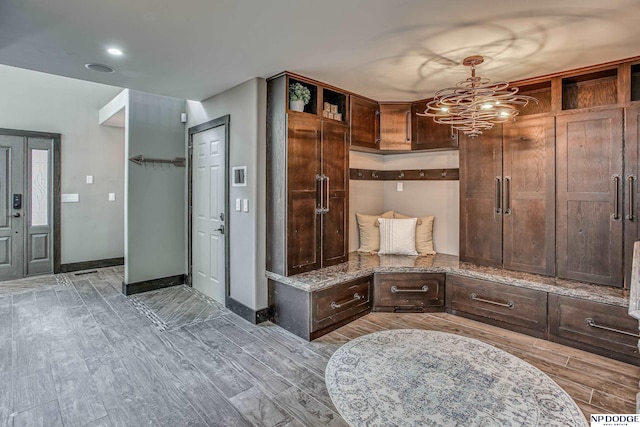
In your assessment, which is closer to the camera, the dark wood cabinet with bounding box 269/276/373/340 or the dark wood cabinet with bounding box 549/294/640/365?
the dark wood cabinet with bounding box 549/294/640/365

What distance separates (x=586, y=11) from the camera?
2.00 meters

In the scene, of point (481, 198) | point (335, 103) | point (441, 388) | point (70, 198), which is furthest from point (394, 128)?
Answer: point (70, 198)

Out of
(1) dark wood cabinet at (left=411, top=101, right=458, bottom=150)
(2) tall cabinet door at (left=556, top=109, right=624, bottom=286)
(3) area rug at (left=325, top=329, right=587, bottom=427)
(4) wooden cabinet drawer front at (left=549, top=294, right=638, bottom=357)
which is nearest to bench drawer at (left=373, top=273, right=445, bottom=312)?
(3) area rug at (left=325, top=329, right=587, bottom=427)

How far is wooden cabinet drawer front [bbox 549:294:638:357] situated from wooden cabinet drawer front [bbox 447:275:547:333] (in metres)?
0.10

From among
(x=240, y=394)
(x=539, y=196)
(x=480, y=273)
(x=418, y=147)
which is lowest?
(x=240, y=394)

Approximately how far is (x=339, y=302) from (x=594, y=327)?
2.08 m

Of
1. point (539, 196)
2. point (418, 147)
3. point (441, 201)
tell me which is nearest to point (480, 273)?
point (539, 196)

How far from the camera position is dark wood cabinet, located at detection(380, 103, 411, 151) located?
409 centimetres

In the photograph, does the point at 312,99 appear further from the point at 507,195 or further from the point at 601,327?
the point at 601,327

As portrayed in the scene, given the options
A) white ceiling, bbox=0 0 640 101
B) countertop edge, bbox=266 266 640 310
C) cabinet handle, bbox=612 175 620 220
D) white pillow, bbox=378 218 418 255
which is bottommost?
countertop edge, bbox=266 266 640 310

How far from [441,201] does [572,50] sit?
6.74 ft

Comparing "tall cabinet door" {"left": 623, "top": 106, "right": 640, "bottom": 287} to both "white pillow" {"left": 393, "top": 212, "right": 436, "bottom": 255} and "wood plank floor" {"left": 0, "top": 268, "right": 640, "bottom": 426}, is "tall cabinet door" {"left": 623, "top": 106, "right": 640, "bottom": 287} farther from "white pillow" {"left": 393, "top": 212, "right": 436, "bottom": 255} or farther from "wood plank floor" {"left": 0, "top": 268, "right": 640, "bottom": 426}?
"white pillow" {"left": 393, "top": 212, "right": 436, "bottom": 255}

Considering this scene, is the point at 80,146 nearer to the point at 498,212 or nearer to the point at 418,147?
the point at 418,147

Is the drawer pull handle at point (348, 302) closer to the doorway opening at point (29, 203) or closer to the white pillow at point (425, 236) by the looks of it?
the white pillow at point (425, 236)
